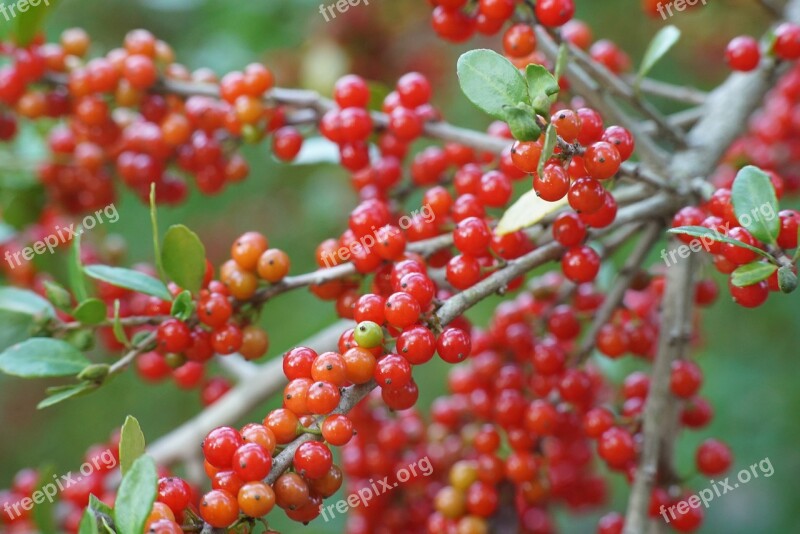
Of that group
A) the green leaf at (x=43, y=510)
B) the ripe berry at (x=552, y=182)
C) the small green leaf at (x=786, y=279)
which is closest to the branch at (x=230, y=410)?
the green leaf at (x=43, y=510)

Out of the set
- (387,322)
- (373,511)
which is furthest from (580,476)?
(387,322)

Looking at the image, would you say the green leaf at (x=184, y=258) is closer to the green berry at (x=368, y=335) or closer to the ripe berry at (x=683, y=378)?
the green berry at (x=368, y=335)

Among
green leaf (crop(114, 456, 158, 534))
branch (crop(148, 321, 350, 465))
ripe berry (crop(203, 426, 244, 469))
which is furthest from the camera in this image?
branch (crop(148, 321, 350, 465))

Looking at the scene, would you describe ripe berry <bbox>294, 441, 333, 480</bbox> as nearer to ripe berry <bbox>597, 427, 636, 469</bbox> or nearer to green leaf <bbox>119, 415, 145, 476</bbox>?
green leaf <bbox>119, 415, 145, 476</bbox>


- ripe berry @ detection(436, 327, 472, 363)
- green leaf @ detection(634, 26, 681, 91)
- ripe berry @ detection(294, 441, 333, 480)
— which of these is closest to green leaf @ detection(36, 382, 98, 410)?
ripe berry @ detection(294, 441, 333, 480)

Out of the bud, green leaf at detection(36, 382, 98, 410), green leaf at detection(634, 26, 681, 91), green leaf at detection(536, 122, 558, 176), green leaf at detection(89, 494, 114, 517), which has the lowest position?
green leaf at detection(89, 494, 114, 517)

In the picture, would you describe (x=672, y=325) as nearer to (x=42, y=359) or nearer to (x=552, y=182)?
(x=552, y=182)

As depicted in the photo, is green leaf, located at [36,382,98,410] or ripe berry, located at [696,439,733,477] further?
ripe berry, located at [696,439,733,477]
